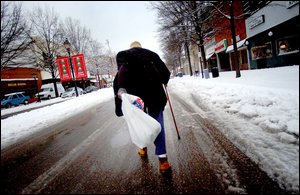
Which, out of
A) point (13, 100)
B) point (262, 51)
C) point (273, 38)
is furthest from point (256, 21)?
point (13, 100)

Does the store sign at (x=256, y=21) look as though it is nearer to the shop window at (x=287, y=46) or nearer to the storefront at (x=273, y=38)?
the storefront at (x=273, y=38)

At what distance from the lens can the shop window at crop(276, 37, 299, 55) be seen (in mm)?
14760

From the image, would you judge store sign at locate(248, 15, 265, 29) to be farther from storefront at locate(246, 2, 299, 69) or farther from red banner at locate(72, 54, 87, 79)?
red banner at locate(72, 54, 87, 79)

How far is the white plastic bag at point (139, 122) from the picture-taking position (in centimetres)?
273

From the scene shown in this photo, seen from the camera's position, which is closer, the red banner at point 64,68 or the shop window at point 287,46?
the shop window at point 287,46

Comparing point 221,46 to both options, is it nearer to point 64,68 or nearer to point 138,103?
point 64,68

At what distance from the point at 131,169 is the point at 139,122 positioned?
A: 2.67 feet

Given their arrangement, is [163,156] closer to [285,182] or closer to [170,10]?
[285,182]

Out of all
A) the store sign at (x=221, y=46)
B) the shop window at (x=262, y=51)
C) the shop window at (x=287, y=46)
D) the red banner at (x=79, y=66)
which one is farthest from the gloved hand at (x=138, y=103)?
the store sign at (x=221, y=46)

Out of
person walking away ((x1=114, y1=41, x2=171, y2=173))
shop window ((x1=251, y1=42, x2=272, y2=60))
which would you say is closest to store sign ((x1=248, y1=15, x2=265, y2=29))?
shop window ((x1=251, y1=42, x2=272, y2=60))

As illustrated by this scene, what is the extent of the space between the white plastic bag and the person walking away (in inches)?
8.7

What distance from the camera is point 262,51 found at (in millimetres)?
19328

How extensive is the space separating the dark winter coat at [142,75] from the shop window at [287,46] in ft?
52.0

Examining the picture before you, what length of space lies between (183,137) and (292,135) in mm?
1968
